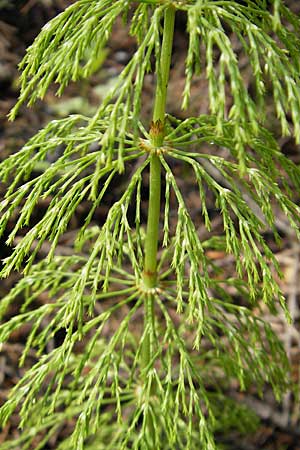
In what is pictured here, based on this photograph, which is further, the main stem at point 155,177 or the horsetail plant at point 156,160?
the main stem at point 155,177

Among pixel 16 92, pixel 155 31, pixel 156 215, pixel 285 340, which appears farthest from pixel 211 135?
pixel 16 92

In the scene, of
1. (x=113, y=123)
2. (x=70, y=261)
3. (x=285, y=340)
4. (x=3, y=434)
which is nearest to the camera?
(x=113, y=123)

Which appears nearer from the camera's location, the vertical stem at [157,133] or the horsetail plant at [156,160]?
the horsetail plant at [156,160]

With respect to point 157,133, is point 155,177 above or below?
below

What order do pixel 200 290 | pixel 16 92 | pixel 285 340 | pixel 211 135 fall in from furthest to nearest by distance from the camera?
pixel 16 92
pixel 285 340
pixel 211 135
pixel 200 290

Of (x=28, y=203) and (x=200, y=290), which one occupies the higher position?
(x=28, y=203)

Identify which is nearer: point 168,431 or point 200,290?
point 200,290

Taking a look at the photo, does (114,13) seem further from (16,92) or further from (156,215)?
(16,92)

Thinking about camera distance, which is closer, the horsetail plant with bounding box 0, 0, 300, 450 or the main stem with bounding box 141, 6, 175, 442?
the horsetail plant with bounding box 0, 0, 300, 450
